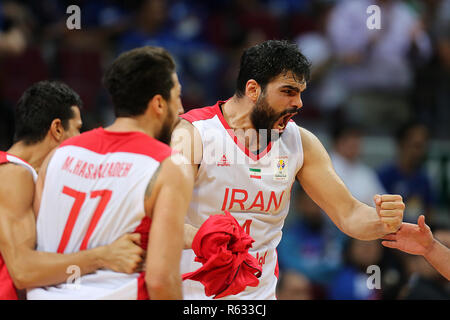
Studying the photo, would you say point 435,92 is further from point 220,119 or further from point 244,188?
point 244,188

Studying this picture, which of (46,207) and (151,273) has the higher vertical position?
(46,207)

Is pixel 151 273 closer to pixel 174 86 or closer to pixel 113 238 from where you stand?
pixel 113 238

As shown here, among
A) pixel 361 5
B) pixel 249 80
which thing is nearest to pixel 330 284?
pixel 249 80

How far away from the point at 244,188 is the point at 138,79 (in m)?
1.14

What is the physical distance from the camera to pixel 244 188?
3.69 meters

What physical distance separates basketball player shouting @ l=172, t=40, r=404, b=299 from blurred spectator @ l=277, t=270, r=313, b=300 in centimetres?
210

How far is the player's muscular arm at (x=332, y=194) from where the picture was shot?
12.5 ft

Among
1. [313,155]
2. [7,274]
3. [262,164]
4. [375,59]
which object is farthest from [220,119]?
[375,59]

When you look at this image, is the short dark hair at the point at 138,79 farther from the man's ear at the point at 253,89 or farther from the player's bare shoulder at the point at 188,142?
the man's ear at the point at 253,89

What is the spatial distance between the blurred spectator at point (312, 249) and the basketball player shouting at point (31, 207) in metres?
3.50

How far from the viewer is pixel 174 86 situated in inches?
115

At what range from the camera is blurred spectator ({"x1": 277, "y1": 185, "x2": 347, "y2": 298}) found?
21.3ft

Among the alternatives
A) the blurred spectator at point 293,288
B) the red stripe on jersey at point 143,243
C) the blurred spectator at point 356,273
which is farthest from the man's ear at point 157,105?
the blurred spectator at point 356,273
